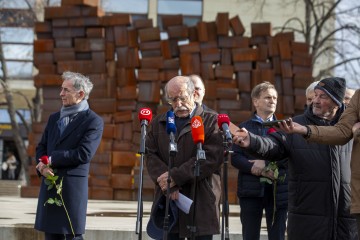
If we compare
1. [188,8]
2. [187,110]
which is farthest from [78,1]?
[188,8]

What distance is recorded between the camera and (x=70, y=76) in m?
7.57

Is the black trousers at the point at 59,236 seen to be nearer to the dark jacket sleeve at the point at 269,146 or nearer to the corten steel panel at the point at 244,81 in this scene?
the dark jacket sleeve at the point at 269,146

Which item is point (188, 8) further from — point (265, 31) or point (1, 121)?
point (265, 31)

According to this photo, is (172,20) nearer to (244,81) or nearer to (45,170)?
(244,81)

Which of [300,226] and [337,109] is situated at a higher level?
[337,109]

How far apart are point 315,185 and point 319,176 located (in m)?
0.08

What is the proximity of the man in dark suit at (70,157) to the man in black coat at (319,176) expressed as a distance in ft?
6.16

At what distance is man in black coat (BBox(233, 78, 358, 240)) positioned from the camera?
6.24 m

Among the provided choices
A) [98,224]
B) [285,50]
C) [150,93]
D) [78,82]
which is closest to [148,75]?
[150,93]

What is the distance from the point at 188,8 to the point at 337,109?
114 ft

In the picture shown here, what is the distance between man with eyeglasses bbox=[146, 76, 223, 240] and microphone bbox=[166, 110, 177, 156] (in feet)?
0.54

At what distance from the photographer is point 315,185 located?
20.7 ft

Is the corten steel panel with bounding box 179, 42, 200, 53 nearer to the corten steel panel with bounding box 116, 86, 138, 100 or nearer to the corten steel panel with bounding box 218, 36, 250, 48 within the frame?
the corten steel panel with bounding box 218, 36, 250, 48

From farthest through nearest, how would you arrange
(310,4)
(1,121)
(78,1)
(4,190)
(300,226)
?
(1,121)
(4,190)
(310,4)
(78,1)
(300,226)
